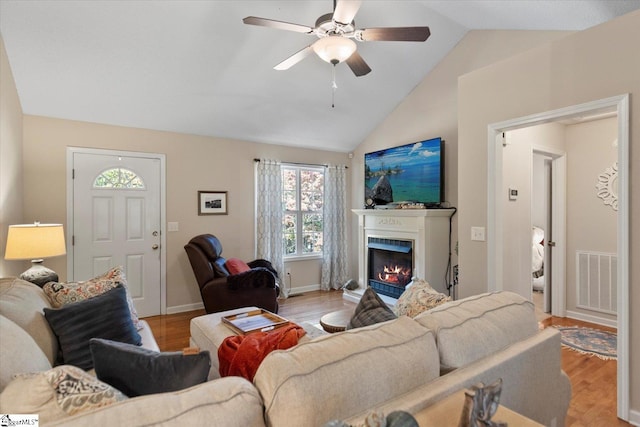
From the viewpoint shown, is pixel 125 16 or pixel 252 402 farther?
pixel 125 16

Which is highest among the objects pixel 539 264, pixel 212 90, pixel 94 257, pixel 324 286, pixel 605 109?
pixel 212 90

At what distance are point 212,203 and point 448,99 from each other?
3423 millimetres

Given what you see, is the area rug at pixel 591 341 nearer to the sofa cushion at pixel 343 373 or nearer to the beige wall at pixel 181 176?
the sofa cushion at pixel 343 373

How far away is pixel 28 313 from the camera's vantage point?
5.74ft

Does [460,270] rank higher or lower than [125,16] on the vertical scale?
lower

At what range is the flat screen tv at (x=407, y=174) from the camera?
4.32 metres

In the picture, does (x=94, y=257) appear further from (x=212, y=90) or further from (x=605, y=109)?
(x=605, y=109)

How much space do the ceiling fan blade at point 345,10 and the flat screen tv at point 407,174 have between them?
2.54 meters

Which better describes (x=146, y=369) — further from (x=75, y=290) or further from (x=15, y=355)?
(x=75, y=290)

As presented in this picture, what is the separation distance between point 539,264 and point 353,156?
3.66 meters

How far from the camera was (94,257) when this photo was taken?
12.9 ft

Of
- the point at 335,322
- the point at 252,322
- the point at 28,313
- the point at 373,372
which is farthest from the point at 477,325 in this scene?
Result: the point at 28,313

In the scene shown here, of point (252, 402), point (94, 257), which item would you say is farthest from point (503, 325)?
point (94, 257)

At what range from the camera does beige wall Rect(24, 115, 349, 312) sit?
3648 mm
